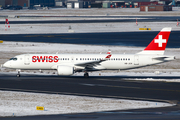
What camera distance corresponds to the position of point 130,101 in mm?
31328

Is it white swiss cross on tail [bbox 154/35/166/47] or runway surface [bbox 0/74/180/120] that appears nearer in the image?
runway surface [bbox 0/74/180/120]

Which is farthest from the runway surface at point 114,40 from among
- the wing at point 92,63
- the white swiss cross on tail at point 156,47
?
the wing at point 92,63

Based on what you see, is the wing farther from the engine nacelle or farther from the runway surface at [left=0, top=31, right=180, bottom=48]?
the runway surface at [left=0, top=31, right=180, bottom=48]

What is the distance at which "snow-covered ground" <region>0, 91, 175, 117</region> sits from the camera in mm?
27688

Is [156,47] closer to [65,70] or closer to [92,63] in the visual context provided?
[92,63]

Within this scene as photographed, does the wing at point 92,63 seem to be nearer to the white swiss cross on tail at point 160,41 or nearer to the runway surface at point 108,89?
the runway surface at point 108,89

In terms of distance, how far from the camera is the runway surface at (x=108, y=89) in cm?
2569

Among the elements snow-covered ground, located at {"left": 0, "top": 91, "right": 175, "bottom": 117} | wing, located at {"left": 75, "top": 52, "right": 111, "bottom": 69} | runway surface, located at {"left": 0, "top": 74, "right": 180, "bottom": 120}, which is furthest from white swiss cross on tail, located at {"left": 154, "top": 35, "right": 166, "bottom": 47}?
snow-covered ground, located at {"left": 0, "top": 91, "right": 175, "bottom": 117}

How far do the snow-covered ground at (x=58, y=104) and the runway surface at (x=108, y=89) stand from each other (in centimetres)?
156

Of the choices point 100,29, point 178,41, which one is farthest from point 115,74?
point 100,29

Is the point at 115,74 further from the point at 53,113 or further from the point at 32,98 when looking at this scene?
the point at 53,113

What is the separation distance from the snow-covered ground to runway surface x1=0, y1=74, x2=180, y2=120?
156 centimetres

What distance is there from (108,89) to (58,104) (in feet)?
29.8

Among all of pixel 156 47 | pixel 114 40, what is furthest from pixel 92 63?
pixel 114 40
